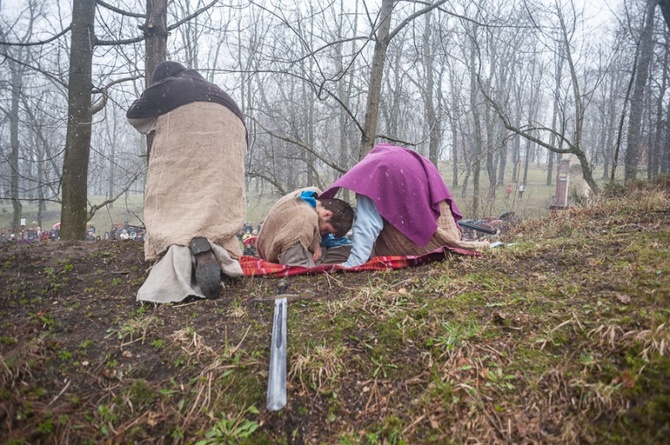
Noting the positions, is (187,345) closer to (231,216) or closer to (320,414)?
(320,414)

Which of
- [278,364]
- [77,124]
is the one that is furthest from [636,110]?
[77,124]

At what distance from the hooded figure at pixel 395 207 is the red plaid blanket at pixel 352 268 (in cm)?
16

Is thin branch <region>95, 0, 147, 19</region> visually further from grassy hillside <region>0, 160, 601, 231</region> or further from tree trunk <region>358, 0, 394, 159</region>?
grassy hillside <region>0, 160, 601, 231</region>

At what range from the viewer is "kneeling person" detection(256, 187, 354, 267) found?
11.2 ft

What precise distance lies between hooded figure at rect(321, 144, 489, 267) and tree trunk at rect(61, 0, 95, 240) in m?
3.04

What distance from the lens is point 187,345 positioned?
1.89 m

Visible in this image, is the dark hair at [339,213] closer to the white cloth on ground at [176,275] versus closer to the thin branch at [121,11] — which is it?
the white cloth on ground at [176,275]

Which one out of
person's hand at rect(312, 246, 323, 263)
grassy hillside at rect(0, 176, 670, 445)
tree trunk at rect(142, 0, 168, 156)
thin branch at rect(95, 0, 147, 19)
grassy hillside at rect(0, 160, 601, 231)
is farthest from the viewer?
grassy hillside at rect(0, 160, 601, 231)

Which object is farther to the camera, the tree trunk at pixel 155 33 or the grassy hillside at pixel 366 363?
the tree trunk at pixel 155 33

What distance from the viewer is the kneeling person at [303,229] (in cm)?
343

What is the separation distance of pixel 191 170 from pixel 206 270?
1.03 meters

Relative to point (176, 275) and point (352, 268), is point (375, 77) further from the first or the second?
point (176, 275)

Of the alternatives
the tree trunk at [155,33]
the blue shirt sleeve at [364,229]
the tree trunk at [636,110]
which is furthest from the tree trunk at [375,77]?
the tree trunk at [636,110]

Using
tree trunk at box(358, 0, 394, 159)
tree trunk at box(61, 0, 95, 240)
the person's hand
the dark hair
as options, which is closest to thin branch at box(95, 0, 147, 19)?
tree trunk at box(61, 0, 95, 240)
